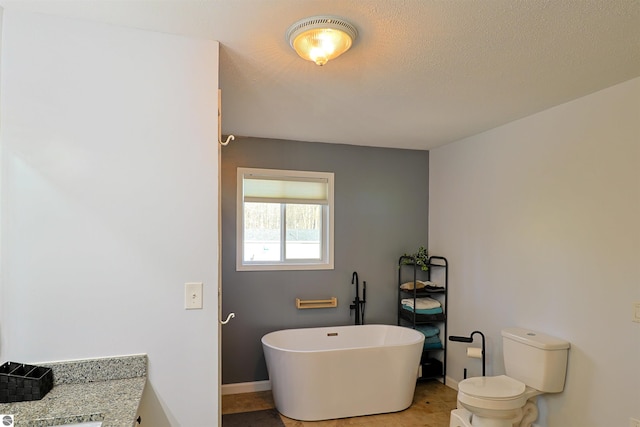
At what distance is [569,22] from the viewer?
5.72 ft

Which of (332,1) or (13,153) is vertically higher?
(332,1)

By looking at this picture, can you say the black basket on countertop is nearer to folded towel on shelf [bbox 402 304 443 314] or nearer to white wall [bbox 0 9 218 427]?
white wall [bbox 0 9 218 427]

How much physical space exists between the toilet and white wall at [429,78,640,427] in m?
0.12

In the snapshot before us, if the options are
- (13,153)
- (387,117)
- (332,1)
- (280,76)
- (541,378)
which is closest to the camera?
(332,1)

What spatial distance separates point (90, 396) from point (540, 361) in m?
2.82

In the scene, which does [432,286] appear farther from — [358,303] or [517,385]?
[517,385]

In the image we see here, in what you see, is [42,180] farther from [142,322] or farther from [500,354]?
[500,354]

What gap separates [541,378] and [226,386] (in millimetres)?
2805

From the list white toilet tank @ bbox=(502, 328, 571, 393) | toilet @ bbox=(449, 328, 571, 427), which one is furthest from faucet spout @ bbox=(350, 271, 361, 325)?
white toilet tank @ bbox=(502, 328, 571, 393)

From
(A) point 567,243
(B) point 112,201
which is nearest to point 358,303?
(A) point 567,243

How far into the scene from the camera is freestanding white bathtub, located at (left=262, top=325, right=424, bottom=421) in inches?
128

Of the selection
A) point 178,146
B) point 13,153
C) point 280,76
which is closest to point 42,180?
point 13,153

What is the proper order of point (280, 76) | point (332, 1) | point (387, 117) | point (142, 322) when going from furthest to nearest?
point (387, 117) < point (280, 76) < point (142, 322) < point (332, 1)

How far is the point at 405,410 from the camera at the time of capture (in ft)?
11.5
